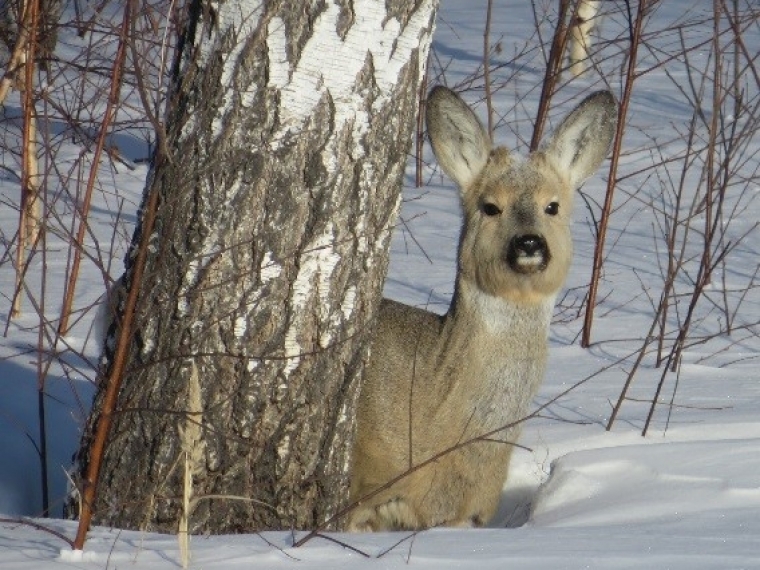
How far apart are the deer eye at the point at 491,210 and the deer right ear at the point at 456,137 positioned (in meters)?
0.22

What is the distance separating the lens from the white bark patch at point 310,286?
370 cm

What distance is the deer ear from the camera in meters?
4.94

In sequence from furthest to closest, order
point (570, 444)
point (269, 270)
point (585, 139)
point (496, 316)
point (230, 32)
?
1. point (585, 139)
2. point (570, 444)
3. point (496, 316)
4. point (269, 270)
5. point (230, 32)

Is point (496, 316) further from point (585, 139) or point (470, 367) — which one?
point (585, 139)

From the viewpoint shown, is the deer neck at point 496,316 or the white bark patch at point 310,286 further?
the deer neck at point 496,316

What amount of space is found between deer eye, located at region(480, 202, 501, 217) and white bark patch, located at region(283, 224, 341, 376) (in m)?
0.98

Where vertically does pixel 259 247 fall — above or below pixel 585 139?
below

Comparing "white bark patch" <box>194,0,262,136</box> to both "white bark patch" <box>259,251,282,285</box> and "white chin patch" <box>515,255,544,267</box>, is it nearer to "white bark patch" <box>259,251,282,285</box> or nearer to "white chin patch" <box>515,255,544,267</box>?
"white bark patch" <box>259,251,282,285</box>

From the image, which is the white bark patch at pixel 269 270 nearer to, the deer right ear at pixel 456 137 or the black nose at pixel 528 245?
the black nose at pixel 528 245

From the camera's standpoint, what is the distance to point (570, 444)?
472cm

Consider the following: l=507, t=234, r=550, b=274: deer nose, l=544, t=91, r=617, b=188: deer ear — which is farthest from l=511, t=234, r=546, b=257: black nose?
l=544, t=91, r=617, b=188: deer ear

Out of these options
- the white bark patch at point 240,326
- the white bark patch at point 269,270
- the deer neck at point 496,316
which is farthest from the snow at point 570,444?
the deer neck at point 496,316

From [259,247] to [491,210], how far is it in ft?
3.98

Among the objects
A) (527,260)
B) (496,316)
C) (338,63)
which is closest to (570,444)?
(496,316)
